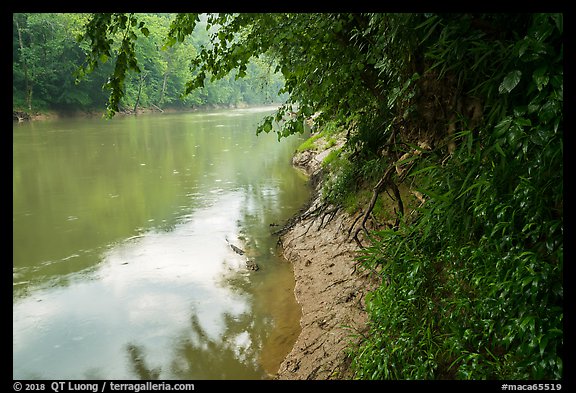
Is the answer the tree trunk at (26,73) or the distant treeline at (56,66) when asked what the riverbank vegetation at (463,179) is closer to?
the distant treeline at (56,66)

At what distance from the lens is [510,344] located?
2.36 m

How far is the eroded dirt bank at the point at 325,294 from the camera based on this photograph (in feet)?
12.0

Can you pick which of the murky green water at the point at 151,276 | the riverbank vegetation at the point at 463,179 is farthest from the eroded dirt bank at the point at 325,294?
the riverbank vegetation at the point at 463,179

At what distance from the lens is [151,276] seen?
639cm

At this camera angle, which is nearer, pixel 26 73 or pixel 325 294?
pixel 325 294

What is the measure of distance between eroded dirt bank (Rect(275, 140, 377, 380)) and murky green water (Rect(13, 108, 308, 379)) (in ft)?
0.88

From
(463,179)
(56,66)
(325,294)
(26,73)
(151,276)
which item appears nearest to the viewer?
(463,179)

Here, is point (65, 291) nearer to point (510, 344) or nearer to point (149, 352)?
point (149, 352)

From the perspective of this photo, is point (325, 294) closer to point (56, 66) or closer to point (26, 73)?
point (26, 73)

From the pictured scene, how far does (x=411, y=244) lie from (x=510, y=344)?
1.23m

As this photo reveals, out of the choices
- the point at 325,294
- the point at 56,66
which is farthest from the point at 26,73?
the point at 325,294

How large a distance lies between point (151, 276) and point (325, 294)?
296 centimetres

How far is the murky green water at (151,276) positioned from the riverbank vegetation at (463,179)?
1.88m

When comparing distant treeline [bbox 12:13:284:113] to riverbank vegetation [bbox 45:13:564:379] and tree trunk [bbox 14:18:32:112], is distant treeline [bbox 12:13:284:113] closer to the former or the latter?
tree trunk [bbox 14:18:32:112]
